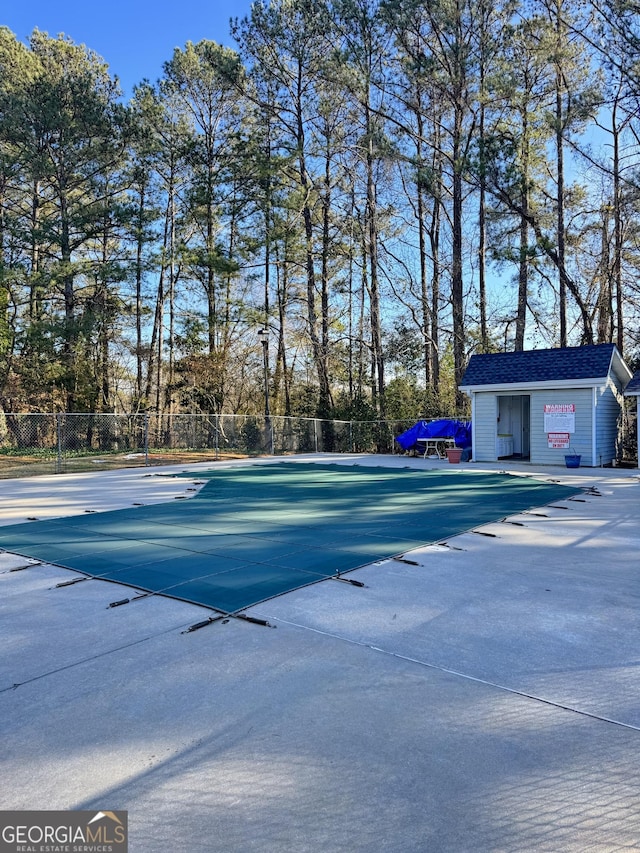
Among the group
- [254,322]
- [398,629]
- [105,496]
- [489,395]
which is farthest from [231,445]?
[398,629]

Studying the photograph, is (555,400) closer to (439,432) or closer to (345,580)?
(439,432)

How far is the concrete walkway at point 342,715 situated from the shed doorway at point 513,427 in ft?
40.6

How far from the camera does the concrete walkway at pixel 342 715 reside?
183 centimetres

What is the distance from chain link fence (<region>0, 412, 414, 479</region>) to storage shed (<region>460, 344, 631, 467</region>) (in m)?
4.97

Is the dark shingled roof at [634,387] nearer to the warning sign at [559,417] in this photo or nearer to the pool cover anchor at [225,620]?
the warning sign at [559,417]

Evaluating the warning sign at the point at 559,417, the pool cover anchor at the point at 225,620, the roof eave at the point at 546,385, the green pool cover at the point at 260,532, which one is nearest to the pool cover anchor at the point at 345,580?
the green pool cover at the point at 260,532

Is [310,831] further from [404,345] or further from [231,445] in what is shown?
[404,345]

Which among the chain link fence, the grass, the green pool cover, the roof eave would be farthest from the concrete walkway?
the chain link fence

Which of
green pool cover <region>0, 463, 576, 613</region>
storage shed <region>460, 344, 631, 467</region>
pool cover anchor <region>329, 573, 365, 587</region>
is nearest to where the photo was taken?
pool cover anchor <region>329, 573, 365, 587</region>

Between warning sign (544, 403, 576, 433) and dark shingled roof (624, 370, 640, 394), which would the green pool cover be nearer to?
warning sign (544, 403, 576, 433)

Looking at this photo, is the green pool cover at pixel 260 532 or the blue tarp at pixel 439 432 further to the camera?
the blue tarp at pixel 439 432

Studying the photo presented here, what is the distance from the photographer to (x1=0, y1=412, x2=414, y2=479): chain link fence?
19.6 m

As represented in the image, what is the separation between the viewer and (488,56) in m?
19.2

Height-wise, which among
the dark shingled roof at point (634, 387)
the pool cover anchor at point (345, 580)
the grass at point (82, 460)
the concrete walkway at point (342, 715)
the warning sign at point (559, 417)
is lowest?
the concrete walkway at point (342, 715)
